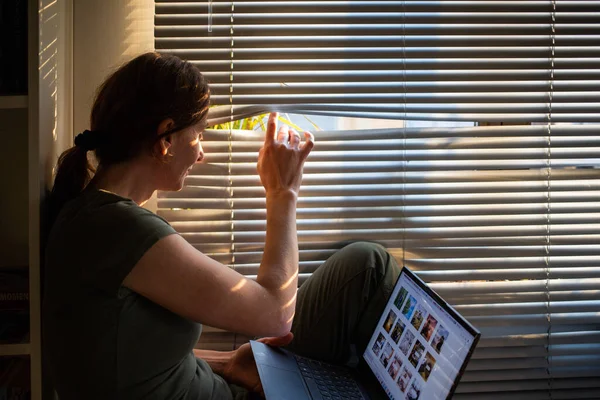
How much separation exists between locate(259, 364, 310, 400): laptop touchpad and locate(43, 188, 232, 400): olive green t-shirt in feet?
0.85

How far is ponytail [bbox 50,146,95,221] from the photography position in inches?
53.1

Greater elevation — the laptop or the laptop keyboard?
the laptop

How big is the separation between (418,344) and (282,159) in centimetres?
58

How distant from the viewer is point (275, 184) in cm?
155

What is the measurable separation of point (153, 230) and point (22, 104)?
46 cm

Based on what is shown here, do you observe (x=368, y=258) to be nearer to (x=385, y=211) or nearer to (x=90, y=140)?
(x=385, y=211)

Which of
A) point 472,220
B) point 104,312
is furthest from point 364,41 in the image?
point 104,312

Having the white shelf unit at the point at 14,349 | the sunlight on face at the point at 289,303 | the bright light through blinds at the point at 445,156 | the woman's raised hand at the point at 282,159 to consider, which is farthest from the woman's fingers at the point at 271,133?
the white shelf unit at the point at 14,349

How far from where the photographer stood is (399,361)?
4.74ft

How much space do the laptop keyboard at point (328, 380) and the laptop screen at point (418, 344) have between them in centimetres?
7

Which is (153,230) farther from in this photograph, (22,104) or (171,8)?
(171,8)

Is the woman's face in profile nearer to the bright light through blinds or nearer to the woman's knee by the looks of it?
the bright light through blinds

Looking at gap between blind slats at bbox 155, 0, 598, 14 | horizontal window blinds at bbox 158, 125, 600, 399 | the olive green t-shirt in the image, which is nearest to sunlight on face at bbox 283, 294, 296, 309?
the olive green t-shirt

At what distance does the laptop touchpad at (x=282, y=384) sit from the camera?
4.57 feet
